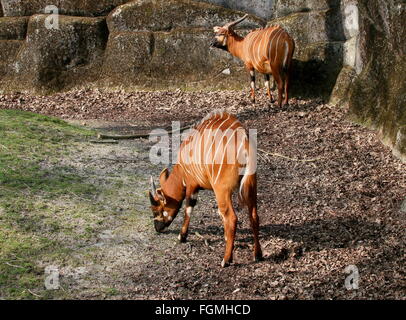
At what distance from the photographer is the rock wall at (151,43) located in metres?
9.72

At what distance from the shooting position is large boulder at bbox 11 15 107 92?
1086 centimetres

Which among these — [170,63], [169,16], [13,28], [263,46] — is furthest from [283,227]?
[13,28]

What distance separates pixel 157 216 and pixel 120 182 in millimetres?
1162

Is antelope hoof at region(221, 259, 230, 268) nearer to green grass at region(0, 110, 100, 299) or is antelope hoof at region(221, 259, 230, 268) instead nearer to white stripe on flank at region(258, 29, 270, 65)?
green grass at region(0, 110, 100, 299)

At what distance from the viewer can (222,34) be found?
10094mm

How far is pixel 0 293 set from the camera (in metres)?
4.37

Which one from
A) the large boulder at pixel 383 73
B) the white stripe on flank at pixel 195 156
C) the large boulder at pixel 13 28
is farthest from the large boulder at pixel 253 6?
the white stripe on flank at pixel 195 156

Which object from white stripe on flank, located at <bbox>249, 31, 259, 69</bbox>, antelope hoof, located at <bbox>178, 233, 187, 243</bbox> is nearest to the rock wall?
white stripe on flank, located at <bbox>249, 31, 259, 69</bbox>

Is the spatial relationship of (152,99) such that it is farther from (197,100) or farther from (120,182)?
(120,182)

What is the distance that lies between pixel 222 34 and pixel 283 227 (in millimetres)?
5191

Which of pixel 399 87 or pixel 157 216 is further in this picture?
pixel 399 87

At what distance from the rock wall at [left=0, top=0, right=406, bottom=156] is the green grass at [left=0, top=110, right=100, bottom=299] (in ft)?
9.73

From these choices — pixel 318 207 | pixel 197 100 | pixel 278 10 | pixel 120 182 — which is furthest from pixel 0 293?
pixel 278 10
